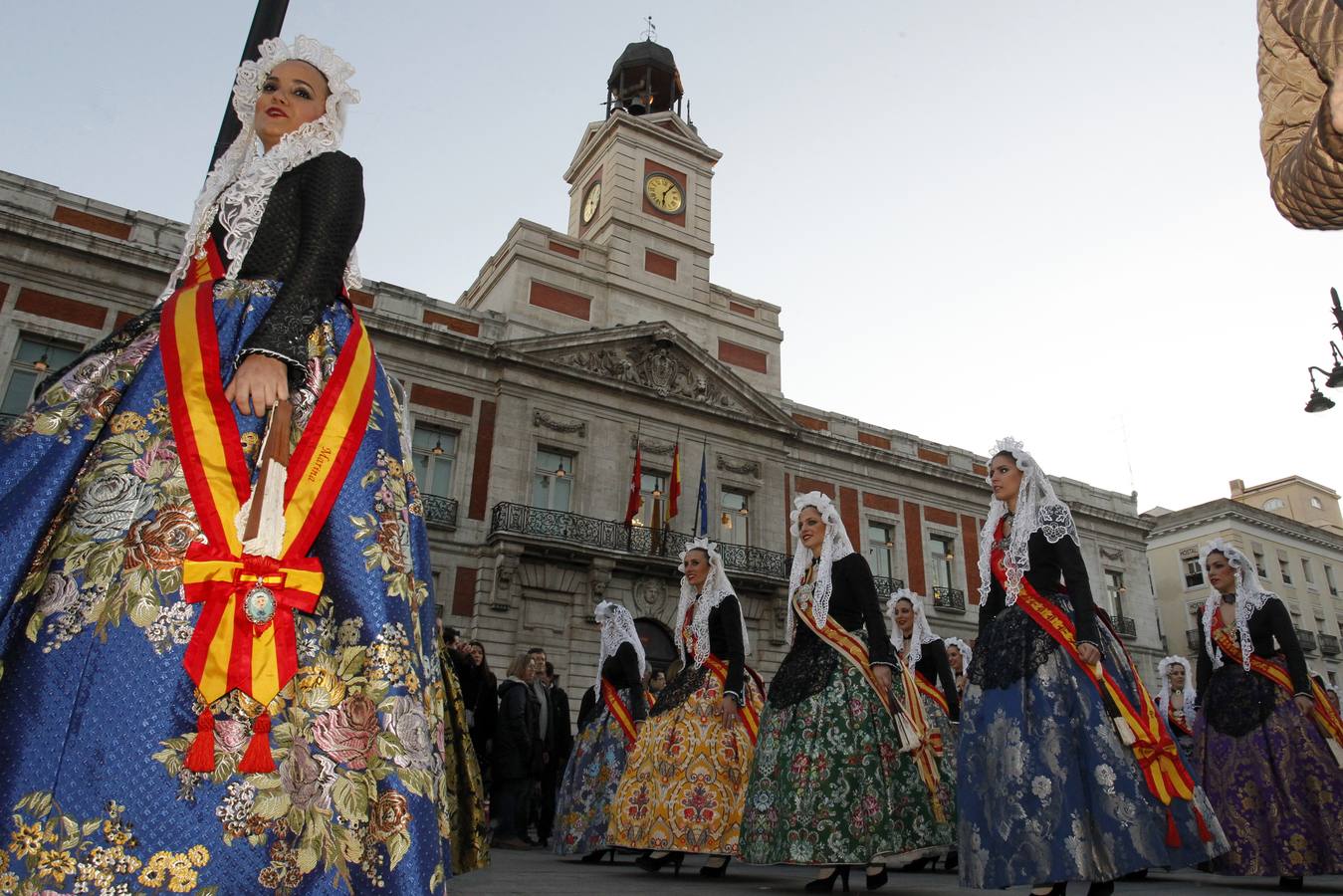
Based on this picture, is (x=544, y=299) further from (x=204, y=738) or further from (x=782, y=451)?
(x=204, y=738)

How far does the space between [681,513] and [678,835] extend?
14.2 meters

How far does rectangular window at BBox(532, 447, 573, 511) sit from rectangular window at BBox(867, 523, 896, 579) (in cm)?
769

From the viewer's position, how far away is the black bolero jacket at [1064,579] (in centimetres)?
381

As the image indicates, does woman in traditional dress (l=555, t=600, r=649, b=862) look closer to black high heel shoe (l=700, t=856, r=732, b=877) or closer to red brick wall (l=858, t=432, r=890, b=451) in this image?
black high heel shoe (l=700, t=856, r=732, b=877)

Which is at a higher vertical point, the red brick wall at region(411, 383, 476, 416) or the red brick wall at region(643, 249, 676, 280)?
the red brick wall at region(643, 249, 676, 280)

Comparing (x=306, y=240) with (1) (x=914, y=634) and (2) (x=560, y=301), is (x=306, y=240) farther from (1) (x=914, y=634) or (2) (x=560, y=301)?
(2) (x=560, y=301)

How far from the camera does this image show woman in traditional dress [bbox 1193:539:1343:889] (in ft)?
15.6

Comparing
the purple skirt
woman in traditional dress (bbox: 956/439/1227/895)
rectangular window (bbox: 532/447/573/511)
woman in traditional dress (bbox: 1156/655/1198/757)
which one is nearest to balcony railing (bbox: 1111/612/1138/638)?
woman in traditional dress (bbox: 1156/655/1198/757)

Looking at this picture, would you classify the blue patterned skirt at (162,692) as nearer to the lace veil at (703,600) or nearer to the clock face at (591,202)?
the lace veil at (703,600)

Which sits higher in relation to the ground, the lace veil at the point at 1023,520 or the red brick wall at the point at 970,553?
the red brick wall at the point at 970,553

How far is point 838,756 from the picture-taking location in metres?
4.30

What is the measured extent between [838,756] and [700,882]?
1088 mm

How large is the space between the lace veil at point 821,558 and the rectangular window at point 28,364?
1347 centimetres

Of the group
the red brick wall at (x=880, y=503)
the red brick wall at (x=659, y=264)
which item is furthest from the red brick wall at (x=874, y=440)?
the red brick wall at (x=659, y=264)
